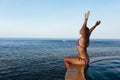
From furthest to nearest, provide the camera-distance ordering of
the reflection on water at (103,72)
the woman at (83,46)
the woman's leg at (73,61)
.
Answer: the reflection on water at (103,72)
the woman's leg at (73,61)
the woman at (83,46)

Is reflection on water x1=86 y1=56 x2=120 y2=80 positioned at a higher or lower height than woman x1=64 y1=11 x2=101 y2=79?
lower

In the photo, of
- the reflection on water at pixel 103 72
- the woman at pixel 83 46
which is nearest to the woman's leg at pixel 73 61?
the woman at pixel 83 46

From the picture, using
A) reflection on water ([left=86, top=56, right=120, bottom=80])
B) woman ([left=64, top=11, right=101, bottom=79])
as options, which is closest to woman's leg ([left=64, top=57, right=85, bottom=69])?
woman ([left=64, top=11, right=101, bottom=79])

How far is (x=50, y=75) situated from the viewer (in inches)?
917

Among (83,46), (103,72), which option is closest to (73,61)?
(83,46)

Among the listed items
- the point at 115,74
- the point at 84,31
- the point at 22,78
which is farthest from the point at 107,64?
the point at 22,78

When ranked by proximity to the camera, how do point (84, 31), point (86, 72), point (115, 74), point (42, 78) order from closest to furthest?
point (84, 31), point (86, 72), point (115, 74), point (42, 78)

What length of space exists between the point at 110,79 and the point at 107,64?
297 cm

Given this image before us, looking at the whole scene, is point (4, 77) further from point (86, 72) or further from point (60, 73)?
point (86, 72)

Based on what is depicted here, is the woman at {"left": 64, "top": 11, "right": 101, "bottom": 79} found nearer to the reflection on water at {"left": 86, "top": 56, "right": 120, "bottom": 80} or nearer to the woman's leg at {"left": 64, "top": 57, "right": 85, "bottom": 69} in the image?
the woman's leg at {"left": 64, "top": 57, "right": 85, "bottom": 69}

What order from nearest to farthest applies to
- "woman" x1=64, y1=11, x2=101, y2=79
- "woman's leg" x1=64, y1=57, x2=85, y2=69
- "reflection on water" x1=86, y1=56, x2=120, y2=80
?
"woman" x1=64, y1=11, x2=101, y2=79, "woman's leg" x1=64, y1=57, x2=85, y2=69, "reflection on water" x1=86, y1=56, x2=120, y2=80

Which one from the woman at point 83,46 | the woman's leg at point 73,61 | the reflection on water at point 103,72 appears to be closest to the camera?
the woman at point 83,46

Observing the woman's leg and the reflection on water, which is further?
the reflection on water

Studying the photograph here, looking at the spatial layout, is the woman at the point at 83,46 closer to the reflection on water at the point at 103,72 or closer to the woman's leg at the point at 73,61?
the woman's leg at the point at 73,61
